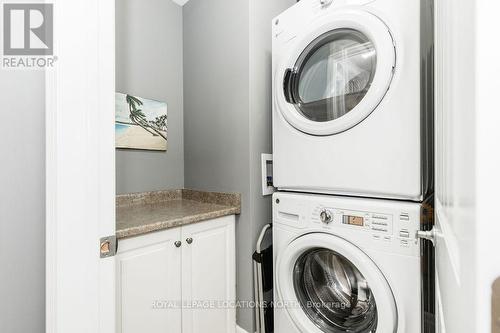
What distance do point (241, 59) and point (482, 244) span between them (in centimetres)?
143

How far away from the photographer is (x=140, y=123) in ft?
5.38

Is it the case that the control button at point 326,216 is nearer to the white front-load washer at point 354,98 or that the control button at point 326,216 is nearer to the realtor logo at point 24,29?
the white front-load washer at point 354,98

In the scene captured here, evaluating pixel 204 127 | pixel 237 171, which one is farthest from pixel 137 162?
pixel 237 171

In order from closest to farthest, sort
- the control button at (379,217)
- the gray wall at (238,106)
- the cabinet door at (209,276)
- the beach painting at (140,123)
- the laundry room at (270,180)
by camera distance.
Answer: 1. the laundry room at (270,180)
2. the control button at (379,217)
3. the cabinet door at (209,276)
4. the gray wall at (238,106)
5. the beach painting at (140,123)

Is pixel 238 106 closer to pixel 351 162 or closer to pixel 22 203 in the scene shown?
pixel 351 162

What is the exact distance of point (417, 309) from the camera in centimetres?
81

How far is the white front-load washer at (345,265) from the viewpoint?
83 cm

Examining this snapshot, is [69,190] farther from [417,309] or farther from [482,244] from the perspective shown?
[417,309]

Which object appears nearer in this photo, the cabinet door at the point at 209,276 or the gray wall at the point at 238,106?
the cabinet door at the point at 209,276

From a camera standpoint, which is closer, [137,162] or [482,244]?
[482,244]

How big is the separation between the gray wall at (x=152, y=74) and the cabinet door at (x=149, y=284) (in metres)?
0.66

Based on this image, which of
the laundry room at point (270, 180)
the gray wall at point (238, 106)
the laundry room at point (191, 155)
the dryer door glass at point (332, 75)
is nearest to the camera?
the laundry room at point (270, 180)

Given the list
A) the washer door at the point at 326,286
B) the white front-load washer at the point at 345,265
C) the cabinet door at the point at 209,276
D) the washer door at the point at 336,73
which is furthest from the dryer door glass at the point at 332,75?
the cabinet door at the point at 209,276

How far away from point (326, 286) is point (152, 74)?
177 cm
